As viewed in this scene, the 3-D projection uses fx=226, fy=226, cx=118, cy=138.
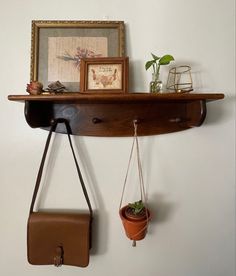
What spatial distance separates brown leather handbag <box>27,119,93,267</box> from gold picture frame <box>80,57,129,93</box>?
16 centimetres

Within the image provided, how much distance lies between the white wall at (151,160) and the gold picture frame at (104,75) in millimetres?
98

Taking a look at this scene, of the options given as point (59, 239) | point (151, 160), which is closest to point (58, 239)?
point (59, 239)

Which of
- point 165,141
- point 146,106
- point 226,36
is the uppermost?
point 226,36

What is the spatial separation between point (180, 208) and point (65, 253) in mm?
431

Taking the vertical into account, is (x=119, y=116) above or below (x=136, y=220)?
above

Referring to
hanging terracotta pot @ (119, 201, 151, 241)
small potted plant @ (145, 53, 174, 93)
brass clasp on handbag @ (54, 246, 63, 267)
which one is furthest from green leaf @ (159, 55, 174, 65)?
brass clasp on handbag @ (54, 246, 63, 267)

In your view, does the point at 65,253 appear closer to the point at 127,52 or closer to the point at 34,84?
the point at 34,84

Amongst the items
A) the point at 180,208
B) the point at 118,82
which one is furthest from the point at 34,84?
the point at 180,208

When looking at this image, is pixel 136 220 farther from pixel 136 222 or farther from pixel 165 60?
pixel 165 60

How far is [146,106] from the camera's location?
30.7 inches

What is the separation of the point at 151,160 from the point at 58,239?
0.41m

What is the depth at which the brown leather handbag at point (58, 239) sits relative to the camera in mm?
746

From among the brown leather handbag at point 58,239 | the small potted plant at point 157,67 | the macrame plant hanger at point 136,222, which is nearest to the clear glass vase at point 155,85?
the small potted plant at point 157,67

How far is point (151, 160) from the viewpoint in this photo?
0.82m
